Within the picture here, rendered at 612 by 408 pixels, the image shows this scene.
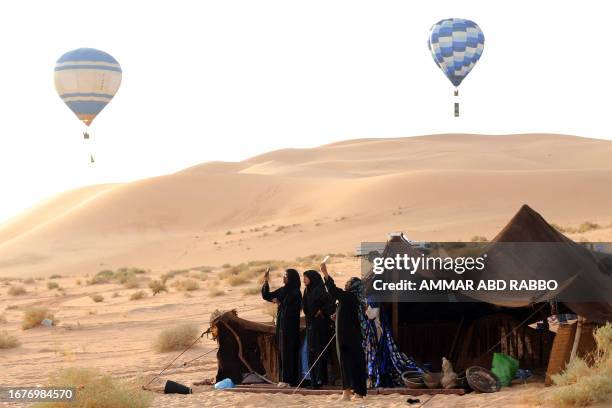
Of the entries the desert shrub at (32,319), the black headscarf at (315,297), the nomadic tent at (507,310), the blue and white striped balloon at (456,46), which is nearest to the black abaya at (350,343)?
the black headscarf at (315,297)

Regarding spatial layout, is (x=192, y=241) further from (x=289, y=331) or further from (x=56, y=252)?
(x=289, y=331)

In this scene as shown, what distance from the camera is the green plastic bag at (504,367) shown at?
41.0 ft

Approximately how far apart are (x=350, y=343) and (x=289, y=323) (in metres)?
1.16

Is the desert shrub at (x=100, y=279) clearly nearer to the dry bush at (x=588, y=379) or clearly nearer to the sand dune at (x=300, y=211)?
the sand dune at (x=300, y=211)

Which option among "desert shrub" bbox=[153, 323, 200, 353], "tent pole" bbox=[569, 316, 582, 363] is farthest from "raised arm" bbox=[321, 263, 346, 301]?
"desert shrub" bbox=[153, 323, 200, 353]

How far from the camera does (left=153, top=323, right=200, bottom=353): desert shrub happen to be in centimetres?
1839

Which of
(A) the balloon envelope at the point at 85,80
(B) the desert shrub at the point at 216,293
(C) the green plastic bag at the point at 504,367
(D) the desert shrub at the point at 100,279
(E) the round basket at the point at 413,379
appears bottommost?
(D) the desert shrub at the point at 100,279

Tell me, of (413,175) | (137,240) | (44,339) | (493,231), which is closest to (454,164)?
(413,175)

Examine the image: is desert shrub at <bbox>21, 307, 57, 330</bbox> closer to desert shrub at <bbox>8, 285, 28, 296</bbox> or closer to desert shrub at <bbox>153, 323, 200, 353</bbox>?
desert shrub at <bbox>153, 323, 200, 353</bbox>

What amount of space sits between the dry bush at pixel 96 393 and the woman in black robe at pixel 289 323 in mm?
1850

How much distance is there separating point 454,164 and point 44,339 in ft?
277

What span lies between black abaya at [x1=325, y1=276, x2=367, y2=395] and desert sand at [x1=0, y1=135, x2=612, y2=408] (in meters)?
0.32

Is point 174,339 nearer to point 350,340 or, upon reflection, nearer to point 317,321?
point 317,321

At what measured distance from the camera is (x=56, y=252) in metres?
78.9
